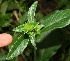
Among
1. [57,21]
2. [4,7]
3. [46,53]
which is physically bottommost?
[46,53]

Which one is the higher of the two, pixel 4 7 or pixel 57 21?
pixel 57 21

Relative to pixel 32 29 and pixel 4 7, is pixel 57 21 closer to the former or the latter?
pixel 32 29

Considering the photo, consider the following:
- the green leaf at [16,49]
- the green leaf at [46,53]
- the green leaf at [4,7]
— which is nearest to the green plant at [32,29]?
the green leaf at [16,49]

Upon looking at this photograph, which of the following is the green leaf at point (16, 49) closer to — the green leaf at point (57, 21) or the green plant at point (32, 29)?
the green plant at point (32, 29)

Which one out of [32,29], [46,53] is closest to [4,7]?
[46,53]

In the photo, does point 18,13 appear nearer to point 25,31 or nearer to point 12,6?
point 12,6

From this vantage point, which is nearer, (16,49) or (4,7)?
(16,49)

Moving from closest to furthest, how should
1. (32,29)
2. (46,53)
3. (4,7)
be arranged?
1. (32,29)
2. (46,53)
3. (4,7)

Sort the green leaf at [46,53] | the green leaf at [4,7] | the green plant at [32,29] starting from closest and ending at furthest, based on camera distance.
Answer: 1. the green plant at [32,29]
2. the green leaf at [46,53]
3. the green leaf at [4,7]

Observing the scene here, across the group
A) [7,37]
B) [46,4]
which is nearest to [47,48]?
[7,37]

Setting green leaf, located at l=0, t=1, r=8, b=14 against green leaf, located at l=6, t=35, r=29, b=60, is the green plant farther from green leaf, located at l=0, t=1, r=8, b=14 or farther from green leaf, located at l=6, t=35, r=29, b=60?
green leaf, located at l=0, t=1, r=8, b=14
